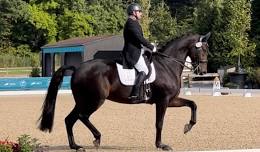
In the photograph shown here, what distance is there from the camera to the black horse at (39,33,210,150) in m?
8.89

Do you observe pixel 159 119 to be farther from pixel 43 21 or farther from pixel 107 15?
pixel 107 15

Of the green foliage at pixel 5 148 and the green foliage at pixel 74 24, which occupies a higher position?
the green foliage at pixel 5 148

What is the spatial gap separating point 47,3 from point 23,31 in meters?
6.31

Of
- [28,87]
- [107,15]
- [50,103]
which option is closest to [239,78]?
[28,87]

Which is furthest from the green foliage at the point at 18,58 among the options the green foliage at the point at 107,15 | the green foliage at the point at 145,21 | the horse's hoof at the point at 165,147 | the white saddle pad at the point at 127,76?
the horse's hoof at the point at 165,147

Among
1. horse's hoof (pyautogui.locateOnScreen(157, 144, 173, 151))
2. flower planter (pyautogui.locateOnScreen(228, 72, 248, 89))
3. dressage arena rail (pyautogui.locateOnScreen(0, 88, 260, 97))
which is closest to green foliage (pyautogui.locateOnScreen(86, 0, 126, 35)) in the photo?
flower planter (pyautogui.locateOnScreen(228, 72, 248, 89))

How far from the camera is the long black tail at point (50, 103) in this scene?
9.09 metres

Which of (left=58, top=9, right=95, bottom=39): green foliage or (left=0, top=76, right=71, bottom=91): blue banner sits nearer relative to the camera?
(left=0, top=76, right=71, bottom=91): blue banner

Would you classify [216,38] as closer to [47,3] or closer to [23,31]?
[47,3]

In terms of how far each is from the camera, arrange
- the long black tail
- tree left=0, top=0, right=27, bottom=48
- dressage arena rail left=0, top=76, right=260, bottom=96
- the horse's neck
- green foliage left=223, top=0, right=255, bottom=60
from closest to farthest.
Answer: the long black tail
the horse's neck
dressage arena rail left=0, top=76, right=260, bottom=96
green foliage left=223, top=0, right=255, bottom=60
tree left=0, top=0, right=27, bottom=48

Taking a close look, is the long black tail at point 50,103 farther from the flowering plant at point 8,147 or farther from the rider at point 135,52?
the flowering plant at point 8,147

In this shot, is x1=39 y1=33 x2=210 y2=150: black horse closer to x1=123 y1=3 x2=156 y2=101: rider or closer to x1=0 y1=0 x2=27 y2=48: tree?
x1=123 y1=3 x2=156 y2=101: rider

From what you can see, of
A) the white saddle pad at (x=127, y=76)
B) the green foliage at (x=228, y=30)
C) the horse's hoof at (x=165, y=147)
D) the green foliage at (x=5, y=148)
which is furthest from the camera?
the green foliage at (x=228, y=30)

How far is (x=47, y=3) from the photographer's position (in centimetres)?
5994
